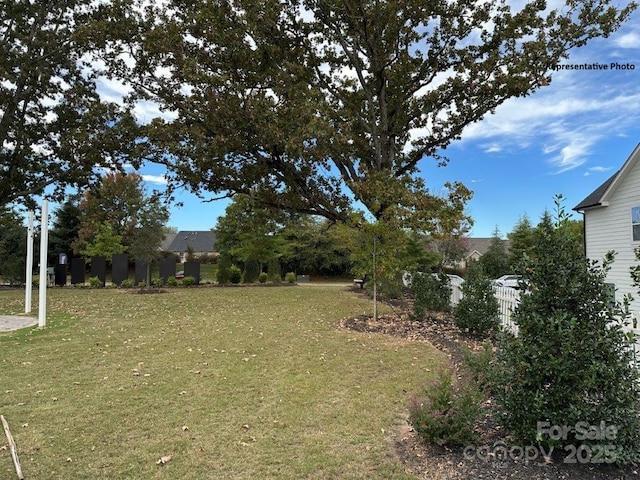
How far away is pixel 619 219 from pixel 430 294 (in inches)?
274

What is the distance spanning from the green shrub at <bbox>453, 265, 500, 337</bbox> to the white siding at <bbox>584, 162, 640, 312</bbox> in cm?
604

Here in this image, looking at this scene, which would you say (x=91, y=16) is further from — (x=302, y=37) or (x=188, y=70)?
(x=302, y=37)

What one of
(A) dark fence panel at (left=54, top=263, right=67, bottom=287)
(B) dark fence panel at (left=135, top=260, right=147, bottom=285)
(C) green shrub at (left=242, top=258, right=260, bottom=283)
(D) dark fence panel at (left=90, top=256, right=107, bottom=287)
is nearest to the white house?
(C) green shrub at (left=242, top=258, right=260, bottom=283)

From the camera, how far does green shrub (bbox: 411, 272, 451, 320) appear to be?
29.1ft

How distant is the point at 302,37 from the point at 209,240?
42.4 metres

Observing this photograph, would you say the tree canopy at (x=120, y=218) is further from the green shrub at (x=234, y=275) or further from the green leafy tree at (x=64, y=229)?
the green shrub at (x=234, y=275)

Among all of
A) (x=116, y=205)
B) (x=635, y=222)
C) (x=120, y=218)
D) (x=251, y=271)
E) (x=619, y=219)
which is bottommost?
(x=251, y=271)

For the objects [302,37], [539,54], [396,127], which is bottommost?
[396,127]

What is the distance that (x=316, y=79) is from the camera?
13.3m

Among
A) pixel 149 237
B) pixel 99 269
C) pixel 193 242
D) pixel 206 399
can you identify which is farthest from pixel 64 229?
pixel 206 399

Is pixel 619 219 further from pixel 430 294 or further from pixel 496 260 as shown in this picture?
pixel 496 260

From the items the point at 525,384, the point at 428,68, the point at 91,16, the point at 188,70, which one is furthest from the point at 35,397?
the point at 91,16

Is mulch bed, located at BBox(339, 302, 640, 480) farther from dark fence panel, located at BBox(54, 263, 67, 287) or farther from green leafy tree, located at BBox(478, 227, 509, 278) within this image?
green leafy tree, located at BBox(478, 227, 509, 278)

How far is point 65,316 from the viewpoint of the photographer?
924cm
